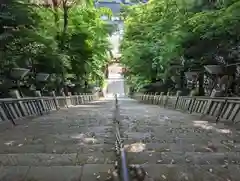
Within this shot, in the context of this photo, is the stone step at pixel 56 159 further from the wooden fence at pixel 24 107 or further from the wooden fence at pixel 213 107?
the wooden fence at pixel 213 107

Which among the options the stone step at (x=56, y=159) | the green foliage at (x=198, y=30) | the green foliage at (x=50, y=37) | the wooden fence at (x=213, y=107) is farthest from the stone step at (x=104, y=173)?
the green foliage at (x=50, y=37)

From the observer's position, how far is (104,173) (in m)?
2.75

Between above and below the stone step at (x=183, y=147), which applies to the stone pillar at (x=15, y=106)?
below

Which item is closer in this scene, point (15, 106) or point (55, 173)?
point (55, 173)

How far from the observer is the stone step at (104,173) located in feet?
8.66

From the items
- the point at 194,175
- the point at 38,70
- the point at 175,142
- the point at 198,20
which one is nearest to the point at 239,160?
the point at 194,175

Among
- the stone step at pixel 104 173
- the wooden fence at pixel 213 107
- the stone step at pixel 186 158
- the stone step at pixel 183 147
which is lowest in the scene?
the wooden fence at pixel 213 107

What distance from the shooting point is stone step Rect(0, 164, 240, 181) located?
2.64m

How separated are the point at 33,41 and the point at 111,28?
9.76 meters

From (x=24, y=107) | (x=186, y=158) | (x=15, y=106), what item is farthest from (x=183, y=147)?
(x=24, y=107)

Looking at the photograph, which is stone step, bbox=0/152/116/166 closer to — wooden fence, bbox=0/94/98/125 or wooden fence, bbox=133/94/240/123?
wooden fence, bbox=0/94/98/125

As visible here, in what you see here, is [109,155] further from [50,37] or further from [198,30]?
[50,37]

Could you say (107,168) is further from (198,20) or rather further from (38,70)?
(38,70)

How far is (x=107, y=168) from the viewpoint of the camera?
2.89m
